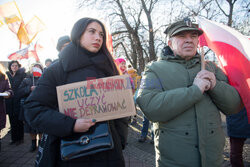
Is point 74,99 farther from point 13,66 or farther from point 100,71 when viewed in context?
point 13,66

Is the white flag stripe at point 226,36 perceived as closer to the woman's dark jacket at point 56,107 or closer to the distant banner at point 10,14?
the woman's dark jacket at point 56,107

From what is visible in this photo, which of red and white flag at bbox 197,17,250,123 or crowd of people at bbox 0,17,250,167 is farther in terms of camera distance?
red and white flag at bbox 197,17,250,123

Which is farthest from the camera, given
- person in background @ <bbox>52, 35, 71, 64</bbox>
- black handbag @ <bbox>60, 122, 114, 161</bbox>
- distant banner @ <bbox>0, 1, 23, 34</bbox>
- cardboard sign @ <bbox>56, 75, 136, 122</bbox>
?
distant banner @ <bbox>0, 1, 23, 34</bbox>

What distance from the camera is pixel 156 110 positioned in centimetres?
142

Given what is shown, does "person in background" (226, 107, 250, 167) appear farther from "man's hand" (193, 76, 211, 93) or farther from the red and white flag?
"man's hand" (193, 76, 211, 93)

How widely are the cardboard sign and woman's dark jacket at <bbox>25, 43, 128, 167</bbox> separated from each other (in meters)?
0.10

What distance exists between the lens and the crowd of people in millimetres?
1246

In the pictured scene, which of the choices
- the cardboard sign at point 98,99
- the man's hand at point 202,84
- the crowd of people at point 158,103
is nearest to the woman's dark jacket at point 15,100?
the crowd of people at point 158,103

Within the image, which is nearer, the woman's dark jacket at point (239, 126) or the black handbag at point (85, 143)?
the black handbag at point (85, 143)

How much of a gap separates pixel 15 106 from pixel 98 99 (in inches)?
153

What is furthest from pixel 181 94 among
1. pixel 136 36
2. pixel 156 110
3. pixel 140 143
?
pixel 136 36

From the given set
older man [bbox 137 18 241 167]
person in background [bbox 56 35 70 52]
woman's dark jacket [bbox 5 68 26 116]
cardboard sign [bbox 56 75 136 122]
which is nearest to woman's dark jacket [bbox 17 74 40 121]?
woman's dark jacket [bbox 5 68 26 116]

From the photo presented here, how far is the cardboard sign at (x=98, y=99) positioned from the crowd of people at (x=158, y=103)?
8 cm

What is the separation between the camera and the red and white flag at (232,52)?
155 cm
